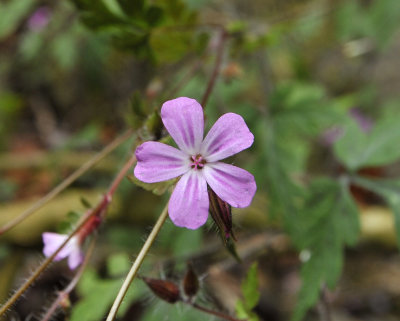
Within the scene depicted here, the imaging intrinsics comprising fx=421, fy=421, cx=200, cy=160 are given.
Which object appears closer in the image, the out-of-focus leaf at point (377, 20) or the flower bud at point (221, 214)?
the flower bud at point (221, 214)

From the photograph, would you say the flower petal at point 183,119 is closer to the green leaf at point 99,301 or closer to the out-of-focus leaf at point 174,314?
the out-of-focus leaf at point 174,314

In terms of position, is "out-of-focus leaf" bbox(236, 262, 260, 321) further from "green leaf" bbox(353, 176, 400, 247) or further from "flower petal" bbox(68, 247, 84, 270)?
"green leaf" bbox(353, 176, 400, 247)

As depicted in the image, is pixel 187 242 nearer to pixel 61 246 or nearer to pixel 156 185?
pixel 61 246

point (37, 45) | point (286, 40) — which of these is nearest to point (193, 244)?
point (286, 40)

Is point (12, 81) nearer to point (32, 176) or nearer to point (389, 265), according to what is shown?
point (32, 176)

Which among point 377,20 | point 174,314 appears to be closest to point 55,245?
point 174,314

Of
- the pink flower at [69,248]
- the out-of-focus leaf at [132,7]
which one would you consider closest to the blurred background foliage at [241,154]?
the out-of-focus leaf at [132,7]
